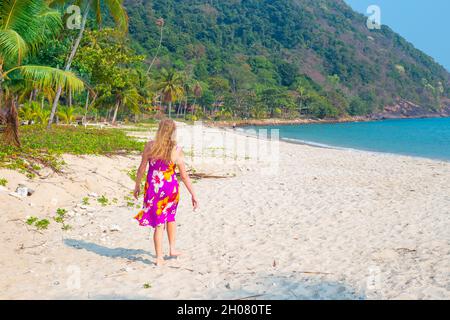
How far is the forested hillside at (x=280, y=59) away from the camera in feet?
333

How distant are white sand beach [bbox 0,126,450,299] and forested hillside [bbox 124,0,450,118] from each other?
7054 cm

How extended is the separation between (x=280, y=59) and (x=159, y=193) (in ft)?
464

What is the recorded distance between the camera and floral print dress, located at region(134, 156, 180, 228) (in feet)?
16.3

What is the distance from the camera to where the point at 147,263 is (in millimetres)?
5270

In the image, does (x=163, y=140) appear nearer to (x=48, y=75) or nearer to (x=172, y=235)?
(x=172, y=235)

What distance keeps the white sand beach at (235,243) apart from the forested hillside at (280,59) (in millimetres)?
70540

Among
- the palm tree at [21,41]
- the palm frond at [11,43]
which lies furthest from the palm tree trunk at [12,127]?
the palm frond at [11,43]

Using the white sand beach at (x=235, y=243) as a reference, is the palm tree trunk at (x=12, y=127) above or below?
above

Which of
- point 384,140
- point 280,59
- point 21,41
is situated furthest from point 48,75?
point 280,59

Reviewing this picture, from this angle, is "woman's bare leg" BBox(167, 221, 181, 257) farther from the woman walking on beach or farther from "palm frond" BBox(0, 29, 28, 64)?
"palm frond" BBox(0, 29, 28, 64)

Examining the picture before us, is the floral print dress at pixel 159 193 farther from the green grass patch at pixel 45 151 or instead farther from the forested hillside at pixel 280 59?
the forested hillside at pixel 280 59

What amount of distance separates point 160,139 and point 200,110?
82.0 meters

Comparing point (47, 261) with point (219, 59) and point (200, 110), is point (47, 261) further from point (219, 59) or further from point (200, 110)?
point (219, 59)
